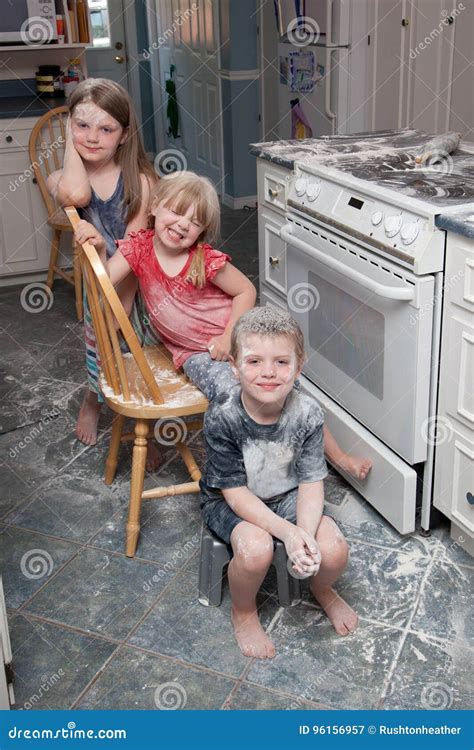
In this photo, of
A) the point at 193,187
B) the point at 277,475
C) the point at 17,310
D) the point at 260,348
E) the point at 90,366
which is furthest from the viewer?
the point at 17,310

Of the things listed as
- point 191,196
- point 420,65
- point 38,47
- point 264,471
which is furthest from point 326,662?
point 38,47

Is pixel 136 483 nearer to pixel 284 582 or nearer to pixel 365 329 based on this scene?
pixel 284 582

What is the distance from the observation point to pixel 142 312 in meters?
2.29

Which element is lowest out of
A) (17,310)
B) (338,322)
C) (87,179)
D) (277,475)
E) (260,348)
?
(17,310)

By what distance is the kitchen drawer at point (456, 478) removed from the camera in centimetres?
187

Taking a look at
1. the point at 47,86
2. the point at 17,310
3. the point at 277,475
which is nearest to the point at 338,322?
the point at 277,475

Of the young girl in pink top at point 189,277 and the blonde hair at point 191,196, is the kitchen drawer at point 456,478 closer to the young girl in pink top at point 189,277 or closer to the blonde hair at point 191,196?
the young girl in pink top at point 189,277

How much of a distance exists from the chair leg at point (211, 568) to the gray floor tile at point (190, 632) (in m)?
0.03

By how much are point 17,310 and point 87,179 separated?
1.76 m

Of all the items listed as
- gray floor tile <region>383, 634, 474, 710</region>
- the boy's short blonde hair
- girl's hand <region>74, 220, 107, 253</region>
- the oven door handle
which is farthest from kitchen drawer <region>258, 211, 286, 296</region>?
gray floor tile <region>383, 634, 474, 710</region>

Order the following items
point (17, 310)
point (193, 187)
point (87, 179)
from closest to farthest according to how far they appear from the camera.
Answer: point (193, 187) → point (87, 179) → point (17, 310)

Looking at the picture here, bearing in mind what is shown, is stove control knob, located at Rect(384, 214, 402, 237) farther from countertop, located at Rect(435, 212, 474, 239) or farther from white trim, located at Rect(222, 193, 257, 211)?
white trim, located at Rect(222, 193, 257, 211)

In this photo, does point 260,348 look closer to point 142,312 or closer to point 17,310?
point 142,312

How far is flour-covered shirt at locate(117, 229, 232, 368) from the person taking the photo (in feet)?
6.68
